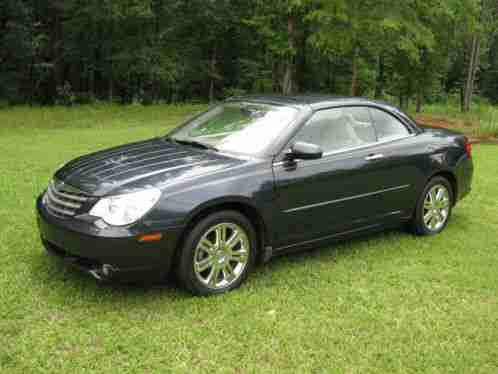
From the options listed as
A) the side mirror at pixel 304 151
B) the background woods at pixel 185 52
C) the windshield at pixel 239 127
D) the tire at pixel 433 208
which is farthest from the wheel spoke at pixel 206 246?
the background woods at pixel 185 52

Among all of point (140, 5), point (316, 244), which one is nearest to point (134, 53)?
point (140, 5)

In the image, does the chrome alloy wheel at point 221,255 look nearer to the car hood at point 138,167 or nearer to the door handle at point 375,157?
the car hood at point 138,167

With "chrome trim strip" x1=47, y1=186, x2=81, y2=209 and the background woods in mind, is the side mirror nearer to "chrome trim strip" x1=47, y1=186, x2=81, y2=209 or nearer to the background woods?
"chrome trim strip" x1=47, y1=186, x2=81, y2=209

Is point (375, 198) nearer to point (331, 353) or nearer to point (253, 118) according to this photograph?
point (253, 118)

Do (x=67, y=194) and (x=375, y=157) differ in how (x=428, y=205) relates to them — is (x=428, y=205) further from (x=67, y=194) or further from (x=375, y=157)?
(x=67, y=194)

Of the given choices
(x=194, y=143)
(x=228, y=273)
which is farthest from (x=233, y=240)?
(x=194, y=143)

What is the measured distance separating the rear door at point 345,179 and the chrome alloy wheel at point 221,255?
1.27 feet

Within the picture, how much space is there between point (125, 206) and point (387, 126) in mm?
3068

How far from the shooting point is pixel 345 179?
17.1 ft

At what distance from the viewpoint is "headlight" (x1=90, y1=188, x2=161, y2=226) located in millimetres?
4074

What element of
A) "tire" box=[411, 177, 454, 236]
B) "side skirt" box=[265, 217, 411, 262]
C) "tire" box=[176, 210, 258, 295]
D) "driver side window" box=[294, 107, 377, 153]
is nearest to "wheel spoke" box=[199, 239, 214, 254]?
"tire" box=[176, 210, 258, 295]

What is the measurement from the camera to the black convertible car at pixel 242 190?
4.14m

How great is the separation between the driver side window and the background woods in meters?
16.1

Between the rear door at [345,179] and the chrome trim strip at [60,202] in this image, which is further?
the rear door at [345,179]
